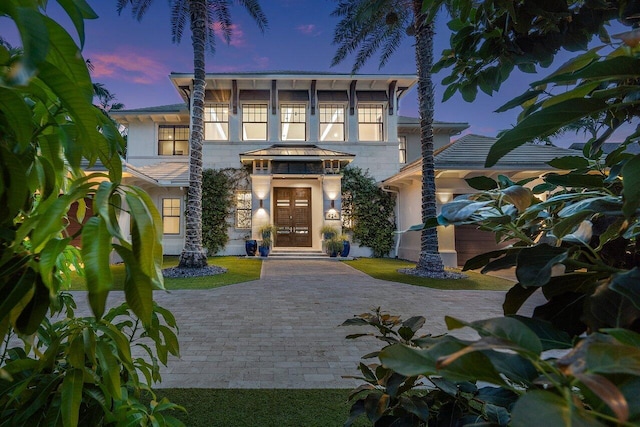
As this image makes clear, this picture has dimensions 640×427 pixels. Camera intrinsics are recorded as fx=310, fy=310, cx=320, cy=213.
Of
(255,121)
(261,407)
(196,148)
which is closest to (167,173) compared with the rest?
(255,121)

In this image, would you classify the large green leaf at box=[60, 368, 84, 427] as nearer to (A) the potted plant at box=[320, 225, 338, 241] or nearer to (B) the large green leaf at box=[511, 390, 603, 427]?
(B) the large green leaf at box=[511, 390, 603, 427]

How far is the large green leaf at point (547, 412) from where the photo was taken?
32cm

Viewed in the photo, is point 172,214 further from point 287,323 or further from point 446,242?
point 446,242

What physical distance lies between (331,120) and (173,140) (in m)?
→ 8.26

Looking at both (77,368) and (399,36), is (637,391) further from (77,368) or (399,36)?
(399,36)

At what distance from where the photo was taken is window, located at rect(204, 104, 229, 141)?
15.4 m

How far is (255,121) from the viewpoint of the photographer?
15570mm

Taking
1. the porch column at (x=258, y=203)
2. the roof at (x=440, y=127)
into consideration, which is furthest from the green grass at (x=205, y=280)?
the roof at (x=440, y=127)

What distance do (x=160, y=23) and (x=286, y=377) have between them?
52.6 feet

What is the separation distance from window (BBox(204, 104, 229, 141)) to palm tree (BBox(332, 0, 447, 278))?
6.24 meters

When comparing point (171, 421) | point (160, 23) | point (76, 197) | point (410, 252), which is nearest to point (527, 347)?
point (76, 197)

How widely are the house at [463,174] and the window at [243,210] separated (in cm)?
688

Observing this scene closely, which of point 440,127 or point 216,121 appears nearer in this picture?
point 216,121

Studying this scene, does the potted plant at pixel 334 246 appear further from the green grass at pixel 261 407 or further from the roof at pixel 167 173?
the green grass at pixel 261 407
